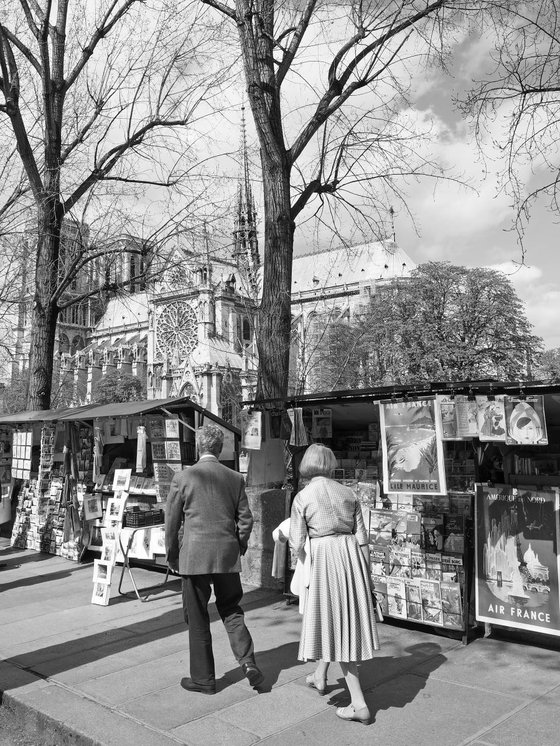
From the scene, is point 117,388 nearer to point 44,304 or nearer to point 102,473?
point 44,304

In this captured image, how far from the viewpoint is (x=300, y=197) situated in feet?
29.1

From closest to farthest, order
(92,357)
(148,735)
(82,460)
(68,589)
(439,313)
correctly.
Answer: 1. (148,735)
2. (68,589)
3. (82,460)
4. (439,313)
5. (92,357)

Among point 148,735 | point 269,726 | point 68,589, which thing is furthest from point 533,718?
point 68,589

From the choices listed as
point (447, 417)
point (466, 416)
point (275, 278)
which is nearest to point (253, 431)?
point (275, 278)

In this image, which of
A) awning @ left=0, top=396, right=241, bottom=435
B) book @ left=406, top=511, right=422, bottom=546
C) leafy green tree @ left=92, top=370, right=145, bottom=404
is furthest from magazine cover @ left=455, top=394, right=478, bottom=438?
leafy green tree @ left=92, top=370, right=145, bottom=404

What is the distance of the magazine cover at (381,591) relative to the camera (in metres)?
5.75

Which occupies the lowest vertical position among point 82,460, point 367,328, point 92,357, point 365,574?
point 365,574

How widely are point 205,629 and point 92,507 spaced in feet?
16.2

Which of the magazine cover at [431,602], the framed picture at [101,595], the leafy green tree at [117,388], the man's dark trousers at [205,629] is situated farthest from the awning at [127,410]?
the leafy green tree at [117,388]

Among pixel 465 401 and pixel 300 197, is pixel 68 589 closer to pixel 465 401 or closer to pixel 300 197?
pixel 465 401

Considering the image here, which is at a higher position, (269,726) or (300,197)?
(300,197)

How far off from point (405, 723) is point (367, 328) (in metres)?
41.6

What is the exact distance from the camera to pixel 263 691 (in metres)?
4.39

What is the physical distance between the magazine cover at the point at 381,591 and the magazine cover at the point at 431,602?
348 millimetres
